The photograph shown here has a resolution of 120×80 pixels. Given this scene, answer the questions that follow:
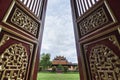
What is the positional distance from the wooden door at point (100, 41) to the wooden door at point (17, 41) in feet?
2.22

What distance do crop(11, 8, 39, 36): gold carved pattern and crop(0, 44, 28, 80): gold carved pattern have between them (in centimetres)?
27

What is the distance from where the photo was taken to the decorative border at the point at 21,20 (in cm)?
111

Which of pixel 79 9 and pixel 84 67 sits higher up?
pixel 79 9

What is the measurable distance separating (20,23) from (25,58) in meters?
0.43

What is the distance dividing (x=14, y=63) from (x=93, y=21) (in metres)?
1.05

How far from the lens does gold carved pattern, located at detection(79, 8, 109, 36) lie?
1.15m

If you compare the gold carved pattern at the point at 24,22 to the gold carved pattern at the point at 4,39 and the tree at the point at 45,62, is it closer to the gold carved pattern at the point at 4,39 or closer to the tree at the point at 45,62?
the gold carved pattern at the point at 4,39

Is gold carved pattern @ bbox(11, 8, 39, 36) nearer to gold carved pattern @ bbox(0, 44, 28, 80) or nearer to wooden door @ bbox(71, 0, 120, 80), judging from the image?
gold carved pattern @ bbox(0, 44, 28, 80)

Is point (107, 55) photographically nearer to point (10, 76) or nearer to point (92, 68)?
point (92, 68)

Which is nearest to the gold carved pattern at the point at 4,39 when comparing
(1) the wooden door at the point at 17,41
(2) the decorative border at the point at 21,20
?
(1) the wooden door at the point at 17,41

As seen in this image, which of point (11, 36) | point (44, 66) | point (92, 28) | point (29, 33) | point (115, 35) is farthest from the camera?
point (44, 66)

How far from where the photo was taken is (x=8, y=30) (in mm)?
1034

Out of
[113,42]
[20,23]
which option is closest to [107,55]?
[113,42]

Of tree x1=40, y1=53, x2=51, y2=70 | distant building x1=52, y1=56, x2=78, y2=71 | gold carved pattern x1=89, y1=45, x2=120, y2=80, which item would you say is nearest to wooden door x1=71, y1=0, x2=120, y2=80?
gold carved pattern x1=89, y1=45, x2=120, y2=80
